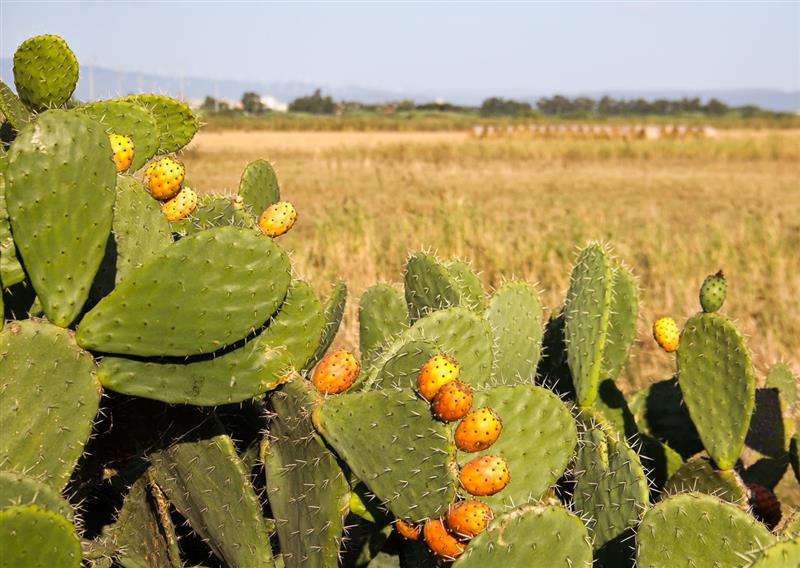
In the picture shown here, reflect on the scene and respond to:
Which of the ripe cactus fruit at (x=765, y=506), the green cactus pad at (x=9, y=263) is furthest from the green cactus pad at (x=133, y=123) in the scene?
the ripe cactus fruit at (x=765, y=506)

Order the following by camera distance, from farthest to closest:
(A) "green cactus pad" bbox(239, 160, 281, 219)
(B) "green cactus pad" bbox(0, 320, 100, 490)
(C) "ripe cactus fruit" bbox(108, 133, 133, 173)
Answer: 1. (A) "green cactus pad" bbox(239, 160, 281, 219)
2. (C) "ripe cactus fruit" bbox(108, 133, 133, 173)
3. (B) "green cactus pad" bbox(0, 320, 100, 490)

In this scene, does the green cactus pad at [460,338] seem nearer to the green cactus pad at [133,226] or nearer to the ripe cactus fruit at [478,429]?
the ripe cactus fruit at [478,429]

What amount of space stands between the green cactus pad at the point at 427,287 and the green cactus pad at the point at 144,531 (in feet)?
2.57

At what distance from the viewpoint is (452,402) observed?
1.56 metres

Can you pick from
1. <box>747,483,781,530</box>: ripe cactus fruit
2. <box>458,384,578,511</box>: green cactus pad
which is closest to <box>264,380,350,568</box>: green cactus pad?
<box>458,384,578,511</box>: green cactus pad

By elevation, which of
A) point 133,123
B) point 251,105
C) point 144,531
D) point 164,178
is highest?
point 133,123

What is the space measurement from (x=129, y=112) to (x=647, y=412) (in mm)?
2014

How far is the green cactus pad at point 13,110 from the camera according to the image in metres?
1.92

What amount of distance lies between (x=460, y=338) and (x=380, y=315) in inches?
25.6

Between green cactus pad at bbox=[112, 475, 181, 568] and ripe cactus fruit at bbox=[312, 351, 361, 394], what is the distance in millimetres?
425

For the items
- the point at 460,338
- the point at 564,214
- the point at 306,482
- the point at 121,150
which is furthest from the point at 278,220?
the point at 564,214

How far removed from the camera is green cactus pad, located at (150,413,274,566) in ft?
5.90

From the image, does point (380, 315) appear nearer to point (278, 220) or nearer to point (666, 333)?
point (278, 220)

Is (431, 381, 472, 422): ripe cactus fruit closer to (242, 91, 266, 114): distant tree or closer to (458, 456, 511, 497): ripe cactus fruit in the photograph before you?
(458, 456, 511, 497): ripe cactus fruit
